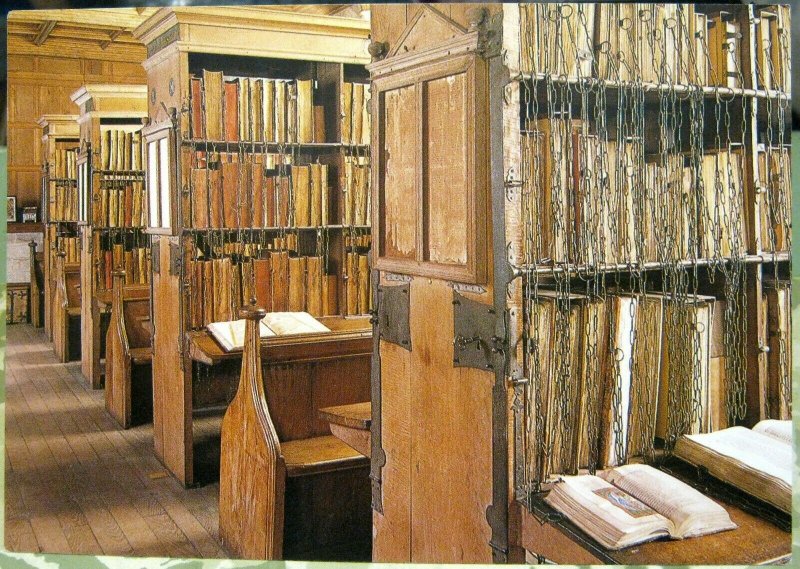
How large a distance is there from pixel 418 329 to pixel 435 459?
0.32 metres

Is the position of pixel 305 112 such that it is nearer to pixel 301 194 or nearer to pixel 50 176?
pixel 301 194

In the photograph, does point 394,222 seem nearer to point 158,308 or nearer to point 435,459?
point 435,459

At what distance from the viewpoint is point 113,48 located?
9.36 feet

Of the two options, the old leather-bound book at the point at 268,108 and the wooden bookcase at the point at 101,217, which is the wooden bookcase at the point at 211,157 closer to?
the old leather-bound book at the point at 268,108

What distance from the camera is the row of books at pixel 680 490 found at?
1693 mm

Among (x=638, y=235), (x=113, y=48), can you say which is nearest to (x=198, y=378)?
(x=113, y=48)

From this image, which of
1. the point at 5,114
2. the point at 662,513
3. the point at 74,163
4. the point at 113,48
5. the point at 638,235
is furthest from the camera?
the point at 74,163

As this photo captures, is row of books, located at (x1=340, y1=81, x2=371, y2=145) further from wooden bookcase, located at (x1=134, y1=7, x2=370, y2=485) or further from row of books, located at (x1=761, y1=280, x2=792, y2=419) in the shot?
row of books, located at (x1=761, y1=280, x2=792, y2=419)

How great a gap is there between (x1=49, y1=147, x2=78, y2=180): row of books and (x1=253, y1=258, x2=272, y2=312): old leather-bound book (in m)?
0.85

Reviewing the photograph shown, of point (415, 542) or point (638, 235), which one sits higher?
point (638, 235)

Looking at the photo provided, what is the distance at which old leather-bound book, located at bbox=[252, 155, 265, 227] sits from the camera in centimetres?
346

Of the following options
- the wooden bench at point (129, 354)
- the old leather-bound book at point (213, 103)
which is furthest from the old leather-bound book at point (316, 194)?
the wooden bench at point (129, 354)

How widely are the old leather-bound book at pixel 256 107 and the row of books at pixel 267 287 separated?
522 mm

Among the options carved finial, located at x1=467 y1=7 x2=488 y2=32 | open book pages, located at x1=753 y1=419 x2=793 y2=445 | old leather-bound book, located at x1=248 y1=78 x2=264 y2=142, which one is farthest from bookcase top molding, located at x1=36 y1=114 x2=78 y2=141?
open book pages, located at x1=753 y1=419 x2=793 y2=445
